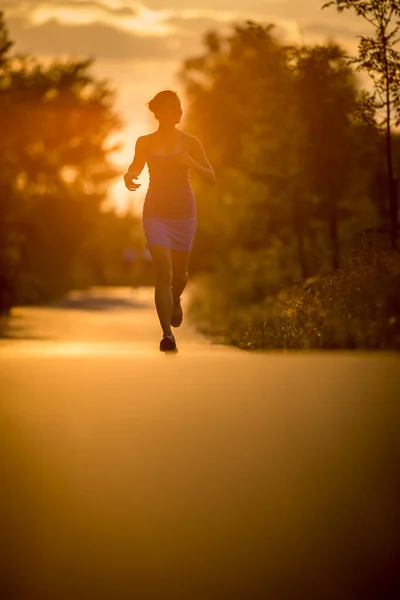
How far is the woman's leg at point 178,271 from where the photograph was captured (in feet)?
39.0

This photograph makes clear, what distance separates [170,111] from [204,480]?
5.31 metres

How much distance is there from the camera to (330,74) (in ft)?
57.4

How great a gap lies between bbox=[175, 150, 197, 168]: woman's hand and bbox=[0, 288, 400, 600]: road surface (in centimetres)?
213

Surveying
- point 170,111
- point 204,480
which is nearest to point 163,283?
point 170,111

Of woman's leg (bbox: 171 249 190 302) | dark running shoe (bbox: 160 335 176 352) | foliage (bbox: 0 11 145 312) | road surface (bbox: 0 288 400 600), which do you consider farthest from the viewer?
foliage (bbox: 0 11 145 312)

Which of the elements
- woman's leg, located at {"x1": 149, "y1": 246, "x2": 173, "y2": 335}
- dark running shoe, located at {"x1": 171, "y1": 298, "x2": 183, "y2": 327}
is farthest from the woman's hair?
dark running shoe, located at {"x1": 171, "y1": 298, "x2": 183, "y2": 327}

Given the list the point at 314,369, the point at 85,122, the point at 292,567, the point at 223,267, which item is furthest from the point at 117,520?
the point at 85,122

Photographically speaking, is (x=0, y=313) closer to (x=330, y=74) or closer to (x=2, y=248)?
(x=2, y=248)

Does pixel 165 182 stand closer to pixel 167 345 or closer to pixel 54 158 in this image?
pixel 167 345

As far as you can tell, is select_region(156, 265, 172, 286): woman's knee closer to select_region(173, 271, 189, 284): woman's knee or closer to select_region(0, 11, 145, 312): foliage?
select_region(173, 271, 189, 284): woman's knee

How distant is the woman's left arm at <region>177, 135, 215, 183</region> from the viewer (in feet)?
36.8

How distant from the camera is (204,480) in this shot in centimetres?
664

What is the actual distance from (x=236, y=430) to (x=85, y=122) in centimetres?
4190

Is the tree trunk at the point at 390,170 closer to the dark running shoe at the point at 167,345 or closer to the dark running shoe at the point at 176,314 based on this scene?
the dark running shoe at the point at 176,314
